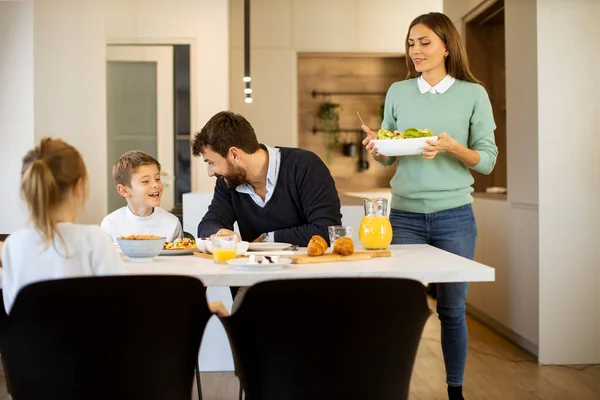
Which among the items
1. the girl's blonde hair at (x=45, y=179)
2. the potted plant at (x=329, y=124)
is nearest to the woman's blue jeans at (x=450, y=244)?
the girl's blonde hair at (x=45, y=179)

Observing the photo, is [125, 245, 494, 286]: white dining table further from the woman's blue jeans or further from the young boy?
the young boy

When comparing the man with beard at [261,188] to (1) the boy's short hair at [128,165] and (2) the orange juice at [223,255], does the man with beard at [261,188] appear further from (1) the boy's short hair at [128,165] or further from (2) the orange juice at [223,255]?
(2) the orange juice at [223,255]

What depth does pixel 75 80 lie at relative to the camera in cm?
482

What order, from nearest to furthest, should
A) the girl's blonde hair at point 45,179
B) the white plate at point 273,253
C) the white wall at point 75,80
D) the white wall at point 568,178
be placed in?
the girl's blonde hair at point 45,179 < the white plate at point 273,253 < the white wall at point 568,178 < the white wall at point 75,80

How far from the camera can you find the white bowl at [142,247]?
195cm

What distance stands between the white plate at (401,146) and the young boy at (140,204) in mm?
947

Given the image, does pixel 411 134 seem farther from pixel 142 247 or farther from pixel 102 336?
pixel 102 336

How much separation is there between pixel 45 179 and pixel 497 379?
2.42 m

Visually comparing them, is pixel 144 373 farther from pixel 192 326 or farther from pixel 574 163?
pixel 574 163

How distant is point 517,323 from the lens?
12.6ft

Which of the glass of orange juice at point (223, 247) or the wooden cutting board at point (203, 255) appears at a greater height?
the glass of orange juice at point (223, 247)

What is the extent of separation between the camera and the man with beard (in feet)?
8.05

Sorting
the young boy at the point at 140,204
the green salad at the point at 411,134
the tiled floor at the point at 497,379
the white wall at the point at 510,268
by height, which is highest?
the green salad at the point at 411,134

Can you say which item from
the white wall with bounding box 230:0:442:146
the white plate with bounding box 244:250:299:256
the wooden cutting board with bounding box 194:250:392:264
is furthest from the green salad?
the white wall with bounding box 230:0:442:146
